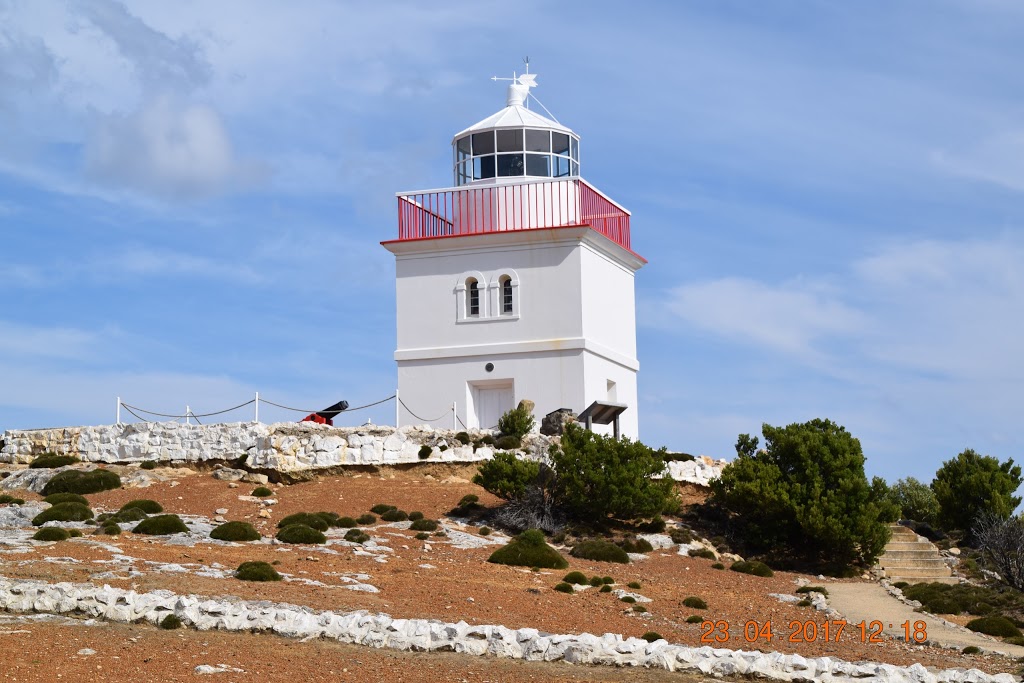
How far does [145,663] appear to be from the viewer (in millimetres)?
15500

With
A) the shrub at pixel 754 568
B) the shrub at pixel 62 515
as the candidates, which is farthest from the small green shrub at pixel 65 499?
the shrub at pixel 754 568

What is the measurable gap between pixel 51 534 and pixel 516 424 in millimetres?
12711

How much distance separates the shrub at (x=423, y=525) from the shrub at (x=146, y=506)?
5.49 meters

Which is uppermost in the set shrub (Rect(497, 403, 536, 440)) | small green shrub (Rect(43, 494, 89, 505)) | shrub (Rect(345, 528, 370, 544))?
shrub (Rect(497, 403, 536, 440))

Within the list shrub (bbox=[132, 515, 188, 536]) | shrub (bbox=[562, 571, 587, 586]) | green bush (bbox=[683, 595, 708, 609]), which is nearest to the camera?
green bush (bbox=[683, 595, 708, 609])

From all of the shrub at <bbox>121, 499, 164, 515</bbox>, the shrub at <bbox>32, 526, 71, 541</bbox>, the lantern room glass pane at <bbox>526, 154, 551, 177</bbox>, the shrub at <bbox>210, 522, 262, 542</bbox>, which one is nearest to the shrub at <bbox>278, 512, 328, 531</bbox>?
the shrub at <bbox>210, 522, 262, 542</bbox>

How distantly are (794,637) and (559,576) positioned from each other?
5.64m

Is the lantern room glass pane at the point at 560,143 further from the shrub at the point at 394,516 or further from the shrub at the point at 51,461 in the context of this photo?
the shrub at the point at 51,461

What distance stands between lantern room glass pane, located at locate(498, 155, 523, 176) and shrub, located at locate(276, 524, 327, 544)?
14174mm

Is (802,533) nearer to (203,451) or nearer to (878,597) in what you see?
(878,597)

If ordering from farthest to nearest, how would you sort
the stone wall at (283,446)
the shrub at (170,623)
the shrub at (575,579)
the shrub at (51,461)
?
the shrub at (51,461) < the stone wall at (283,446) < the shrub at (575,579) < the shrub at (170,623)

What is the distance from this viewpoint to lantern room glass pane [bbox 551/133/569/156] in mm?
37678

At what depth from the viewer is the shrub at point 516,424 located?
33406 millimetres

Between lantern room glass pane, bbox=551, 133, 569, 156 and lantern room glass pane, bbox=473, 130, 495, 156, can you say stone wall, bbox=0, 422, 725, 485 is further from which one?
lantern room glass pane, bbox=551, 133, 569, 156
